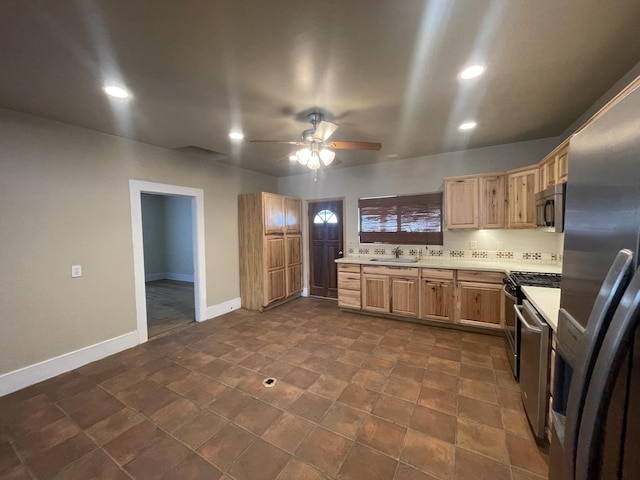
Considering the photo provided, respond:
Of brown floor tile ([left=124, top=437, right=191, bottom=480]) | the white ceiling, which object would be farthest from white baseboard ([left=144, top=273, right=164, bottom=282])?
brown floor tile ([left=124, top=437, right=191, bottom=480])

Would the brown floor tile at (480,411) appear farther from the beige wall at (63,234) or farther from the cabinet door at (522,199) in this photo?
the beige wall at (63,234)

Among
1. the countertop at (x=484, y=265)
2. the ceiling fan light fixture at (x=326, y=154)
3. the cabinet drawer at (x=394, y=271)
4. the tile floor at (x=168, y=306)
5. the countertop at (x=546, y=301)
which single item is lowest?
the tile floor at (x=168, y=306)

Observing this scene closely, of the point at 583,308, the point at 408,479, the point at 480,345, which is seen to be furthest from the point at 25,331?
the point at 480,345

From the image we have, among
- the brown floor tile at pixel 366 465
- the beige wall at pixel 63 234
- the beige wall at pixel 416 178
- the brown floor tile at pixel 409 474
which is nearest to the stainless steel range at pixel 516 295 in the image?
the beige wall at pixel 416 178

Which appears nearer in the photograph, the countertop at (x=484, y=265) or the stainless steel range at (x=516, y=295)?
the stainless steel range at (x=516, y=295)

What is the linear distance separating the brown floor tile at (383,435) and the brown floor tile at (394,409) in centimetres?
5

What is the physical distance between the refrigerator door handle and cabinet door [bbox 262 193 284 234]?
425cm

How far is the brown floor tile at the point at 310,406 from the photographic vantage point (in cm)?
204

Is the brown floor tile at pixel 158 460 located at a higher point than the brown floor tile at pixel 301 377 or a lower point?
lower

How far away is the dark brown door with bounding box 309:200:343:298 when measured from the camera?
5.19m

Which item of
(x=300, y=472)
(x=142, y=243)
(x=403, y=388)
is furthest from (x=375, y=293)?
(x=142, y=243)

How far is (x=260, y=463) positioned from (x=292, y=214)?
13.2 feet

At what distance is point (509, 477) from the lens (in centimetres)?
152

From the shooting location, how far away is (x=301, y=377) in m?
2.55
